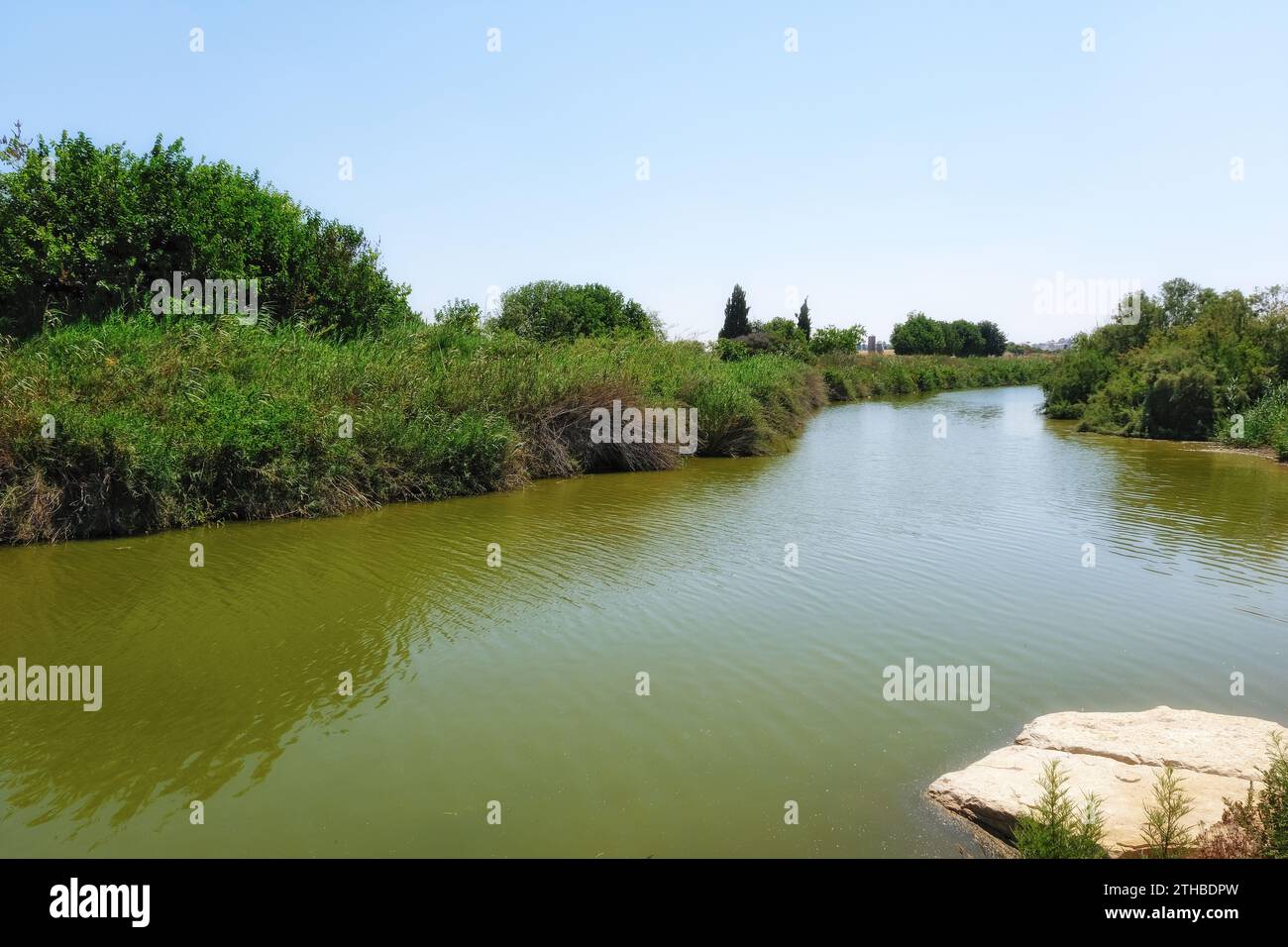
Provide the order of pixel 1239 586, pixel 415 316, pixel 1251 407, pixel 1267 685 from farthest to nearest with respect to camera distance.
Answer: pixel 1251 407, pixel 415 316, pixel 1239 586, pixel 1267 685

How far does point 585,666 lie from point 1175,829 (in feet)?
15.4

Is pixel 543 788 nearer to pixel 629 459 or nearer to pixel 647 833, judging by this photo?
pixel 647 833

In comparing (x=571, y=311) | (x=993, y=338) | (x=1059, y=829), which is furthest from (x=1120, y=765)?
(x=993, y=338)

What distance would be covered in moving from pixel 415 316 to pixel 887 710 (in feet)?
72.7

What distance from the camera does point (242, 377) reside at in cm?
1562

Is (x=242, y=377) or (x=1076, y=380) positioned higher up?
(x=1076, y=380)

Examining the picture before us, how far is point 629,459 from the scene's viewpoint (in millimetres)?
20953

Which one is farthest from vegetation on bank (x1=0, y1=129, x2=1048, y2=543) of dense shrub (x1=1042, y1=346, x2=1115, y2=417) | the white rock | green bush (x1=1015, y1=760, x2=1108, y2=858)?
dense shrub (x1=1042, y1=346, x2=1115, y2=417)

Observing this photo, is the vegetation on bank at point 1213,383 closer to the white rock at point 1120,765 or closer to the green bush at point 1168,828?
the white rock at point 1120,765

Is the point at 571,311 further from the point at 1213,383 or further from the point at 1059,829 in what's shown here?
the point at 1059,829

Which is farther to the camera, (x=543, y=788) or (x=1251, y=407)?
(x=1251, y=407)

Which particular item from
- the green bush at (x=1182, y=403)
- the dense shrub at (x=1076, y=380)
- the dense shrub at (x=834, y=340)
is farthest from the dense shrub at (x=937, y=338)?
the green bush at (x=1182, y=403)

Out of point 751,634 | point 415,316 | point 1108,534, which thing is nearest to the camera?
point 751,634
